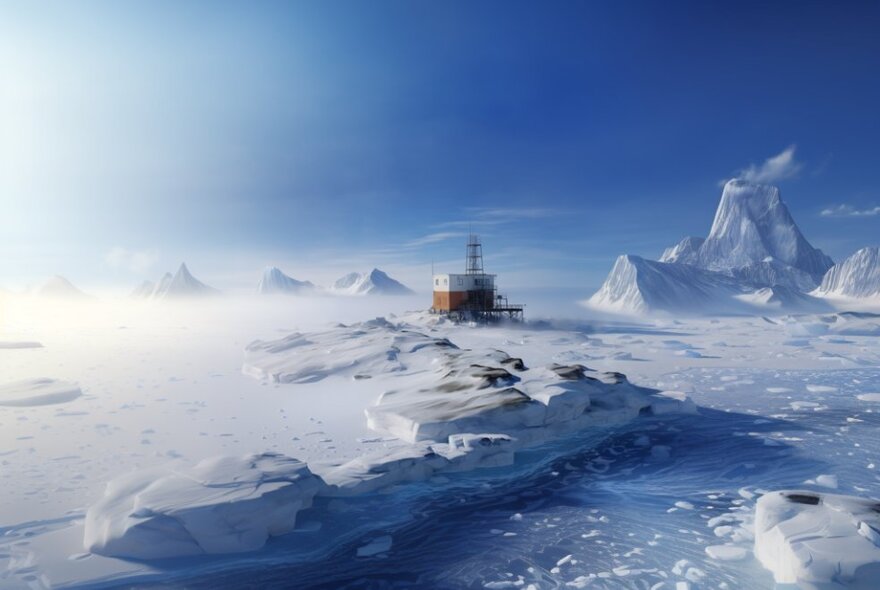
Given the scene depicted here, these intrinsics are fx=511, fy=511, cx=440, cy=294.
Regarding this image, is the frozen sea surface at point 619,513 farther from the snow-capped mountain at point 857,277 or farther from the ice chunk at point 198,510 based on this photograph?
the snow-capped mountain at point 857,277

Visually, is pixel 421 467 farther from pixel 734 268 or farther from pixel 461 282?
pixel 734 268

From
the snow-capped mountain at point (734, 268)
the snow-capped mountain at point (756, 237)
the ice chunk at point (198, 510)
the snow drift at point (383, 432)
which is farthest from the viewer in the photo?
the snow-capped mountain at point (756, 237)

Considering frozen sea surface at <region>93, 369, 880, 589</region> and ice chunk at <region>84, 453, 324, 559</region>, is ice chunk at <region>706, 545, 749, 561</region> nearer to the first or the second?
frozen sea surface at <region>93, 369, 880, 589</region>

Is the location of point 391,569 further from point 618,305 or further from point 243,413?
point 618,305

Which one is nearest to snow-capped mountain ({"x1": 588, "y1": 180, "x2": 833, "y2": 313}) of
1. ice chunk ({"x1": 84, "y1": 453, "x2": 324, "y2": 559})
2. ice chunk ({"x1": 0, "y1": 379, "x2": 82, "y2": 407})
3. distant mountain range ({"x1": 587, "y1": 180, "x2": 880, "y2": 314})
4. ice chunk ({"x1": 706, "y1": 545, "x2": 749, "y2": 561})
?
distant mountain range ({"x1": 587, "y1": 180, "x2": 880, "y2": 314})

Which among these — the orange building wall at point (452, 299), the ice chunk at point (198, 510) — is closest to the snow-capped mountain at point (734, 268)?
the orange building wall at point (452, 299)
